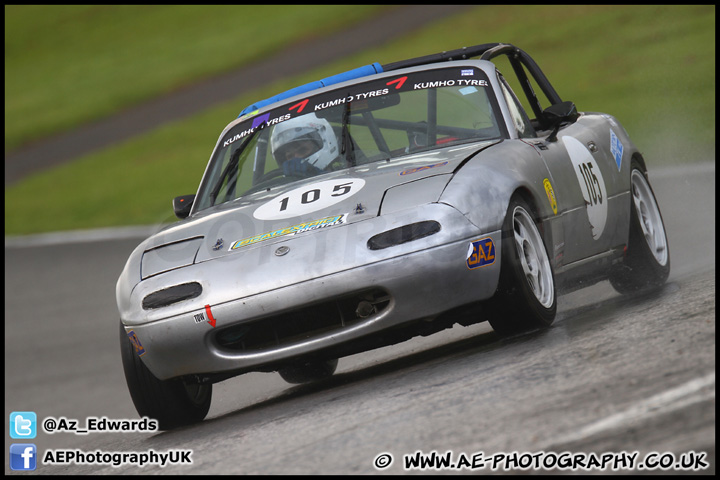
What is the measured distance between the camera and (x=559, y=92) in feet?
62.5

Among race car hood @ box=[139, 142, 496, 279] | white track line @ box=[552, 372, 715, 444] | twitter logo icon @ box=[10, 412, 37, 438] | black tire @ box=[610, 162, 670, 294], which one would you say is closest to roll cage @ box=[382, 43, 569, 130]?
black tire @ box=[610, 162, 670, 294]

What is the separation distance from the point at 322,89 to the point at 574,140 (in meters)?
1.51

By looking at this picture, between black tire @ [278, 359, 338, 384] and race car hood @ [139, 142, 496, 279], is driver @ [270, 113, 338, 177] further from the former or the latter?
black tire @ [278, 359, 338, 384]

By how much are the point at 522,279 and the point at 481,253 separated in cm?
24

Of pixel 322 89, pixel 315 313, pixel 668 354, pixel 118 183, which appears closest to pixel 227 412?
pixel 315 313

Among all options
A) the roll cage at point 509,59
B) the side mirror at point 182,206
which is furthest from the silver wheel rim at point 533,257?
the side mirror at point 182,206

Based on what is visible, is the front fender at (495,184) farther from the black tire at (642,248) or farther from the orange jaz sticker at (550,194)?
the black tire at (642,248)

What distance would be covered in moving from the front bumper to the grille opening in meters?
0.01

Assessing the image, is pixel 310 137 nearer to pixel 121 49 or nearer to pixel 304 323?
pixel 304 323

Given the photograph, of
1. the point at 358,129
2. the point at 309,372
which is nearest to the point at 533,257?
the point at 358,129

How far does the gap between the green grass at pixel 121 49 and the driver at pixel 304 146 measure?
24.2 meters

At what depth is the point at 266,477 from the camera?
338 cm

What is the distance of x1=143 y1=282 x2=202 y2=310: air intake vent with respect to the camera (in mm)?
4797

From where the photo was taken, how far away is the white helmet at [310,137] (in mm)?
5949
